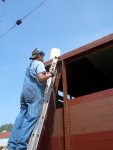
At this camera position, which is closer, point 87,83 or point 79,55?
point 79,55

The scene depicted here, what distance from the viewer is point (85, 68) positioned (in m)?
6.51

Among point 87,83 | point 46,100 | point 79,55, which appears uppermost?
point 87,83

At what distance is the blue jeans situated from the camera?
14.4ft

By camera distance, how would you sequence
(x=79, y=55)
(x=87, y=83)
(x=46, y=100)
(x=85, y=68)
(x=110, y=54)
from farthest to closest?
(x=87, y=83) < (x=85, y=68) < (x=110, y=54) < (x=79, y=55) < (x=46, y=100)

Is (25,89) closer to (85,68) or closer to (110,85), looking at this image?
(85,68)

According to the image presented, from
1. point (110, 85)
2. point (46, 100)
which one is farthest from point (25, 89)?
point (110, 85)

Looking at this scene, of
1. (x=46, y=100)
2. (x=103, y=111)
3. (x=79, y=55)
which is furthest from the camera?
(x=79, y=55)

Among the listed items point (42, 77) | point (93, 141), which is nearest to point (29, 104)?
point (42, 77)

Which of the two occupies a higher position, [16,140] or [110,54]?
[110,54]

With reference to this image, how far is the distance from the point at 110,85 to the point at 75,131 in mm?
3245

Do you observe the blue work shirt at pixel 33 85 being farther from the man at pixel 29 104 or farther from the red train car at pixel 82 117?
the red train car at pixel 82 117

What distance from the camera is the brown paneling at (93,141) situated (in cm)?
438

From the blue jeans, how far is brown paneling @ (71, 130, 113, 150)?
796 millimetres

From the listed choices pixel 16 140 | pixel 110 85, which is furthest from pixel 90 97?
pixel 110 85
